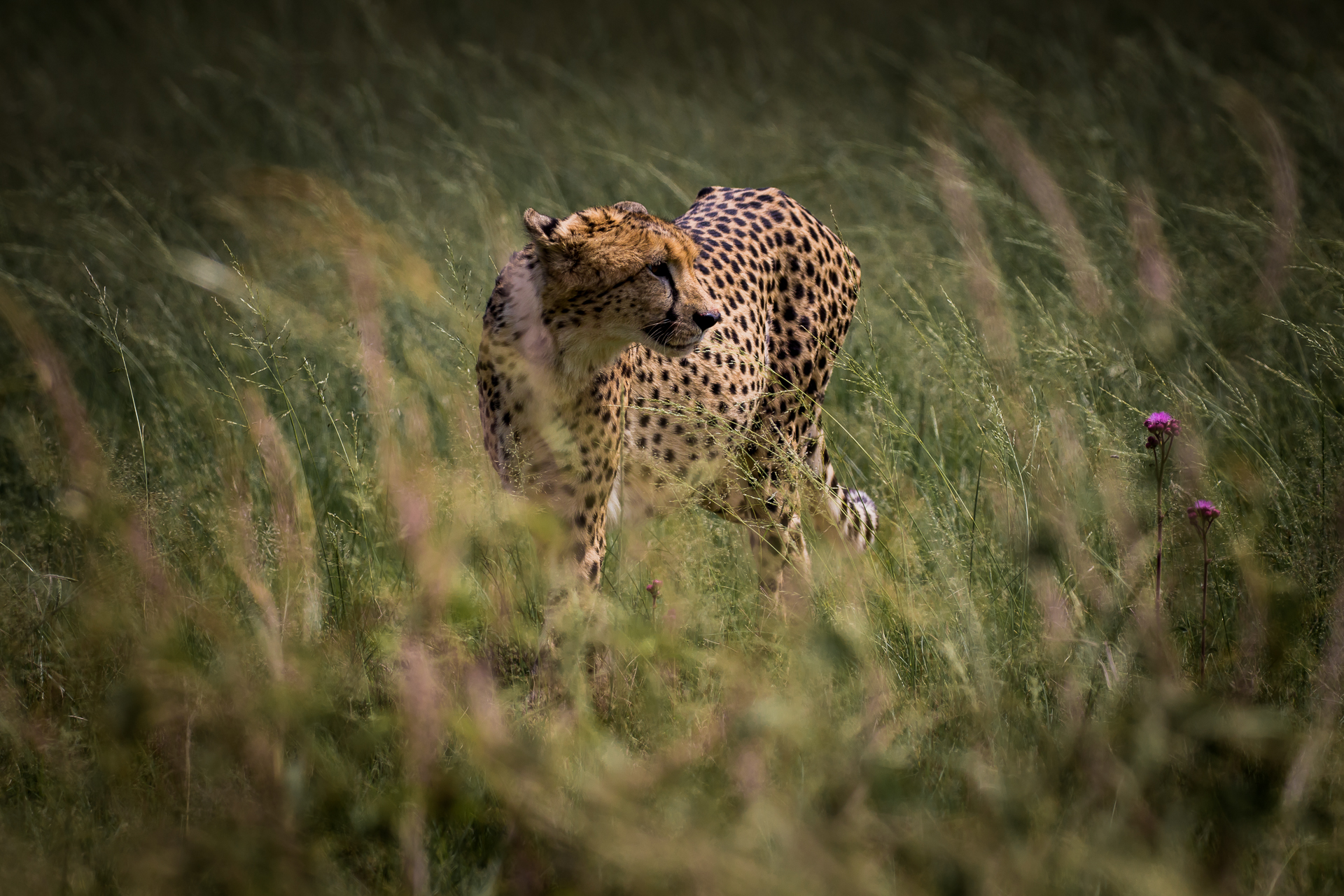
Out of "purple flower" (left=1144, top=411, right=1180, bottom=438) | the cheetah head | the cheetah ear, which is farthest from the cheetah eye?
"purple flower" (left=1144, top=411, right=1180, bottom=438)

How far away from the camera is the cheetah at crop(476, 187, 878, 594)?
8.66 ft

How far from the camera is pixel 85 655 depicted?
2.31 meters

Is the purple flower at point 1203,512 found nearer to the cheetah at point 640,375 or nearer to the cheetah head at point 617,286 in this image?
the cheetah at point 640,375

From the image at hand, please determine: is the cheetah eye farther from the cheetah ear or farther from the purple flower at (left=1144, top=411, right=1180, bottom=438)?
the purple flower at (left=1144, top=411, right=1180, bottom=438)

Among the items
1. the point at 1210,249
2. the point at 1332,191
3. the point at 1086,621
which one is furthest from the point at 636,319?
the point at 1332,191

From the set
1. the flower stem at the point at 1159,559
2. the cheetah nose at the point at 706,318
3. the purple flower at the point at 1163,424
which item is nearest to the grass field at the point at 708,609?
the flower stem at the point at 1159,559

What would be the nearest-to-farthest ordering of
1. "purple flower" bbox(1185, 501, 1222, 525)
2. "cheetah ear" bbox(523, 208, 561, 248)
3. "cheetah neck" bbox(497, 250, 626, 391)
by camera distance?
"purple flower" bbox(1185, 501, 1222, 525), "cheetah ear" bbox(523, 208, 561, 248), "cheetah neck" bbox(497, 250, 626, 391)

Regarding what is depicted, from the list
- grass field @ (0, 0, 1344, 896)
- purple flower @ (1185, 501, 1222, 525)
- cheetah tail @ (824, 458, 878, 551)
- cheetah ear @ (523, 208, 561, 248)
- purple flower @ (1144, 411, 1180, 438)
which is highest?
cheetah ear @ (523, 208, 561, 248)

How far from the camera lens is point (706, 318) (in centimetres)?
272

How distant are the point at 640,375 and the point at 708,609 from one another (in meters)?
0.93

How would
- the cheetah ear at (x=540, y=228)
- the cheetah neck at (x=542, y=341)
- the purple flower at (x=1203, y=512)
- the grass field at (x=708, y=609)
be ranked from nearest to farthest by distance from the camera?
Answer: 1. the grass field at (x=708, y=609)
2. the purple flower at (x=1203, y=512)
3. the cheetah ear at (x=540, y=228)
4. the cheetah neck at (x=542, y=341)

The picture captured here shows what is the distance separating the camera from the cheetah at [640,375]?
104 inches

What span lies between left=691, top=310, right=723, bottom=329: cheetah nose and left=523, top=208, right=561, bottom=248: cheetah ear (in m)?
0.38

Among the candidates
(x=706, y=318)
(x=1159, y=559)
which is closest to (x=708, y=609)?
(x=706, y=318)
